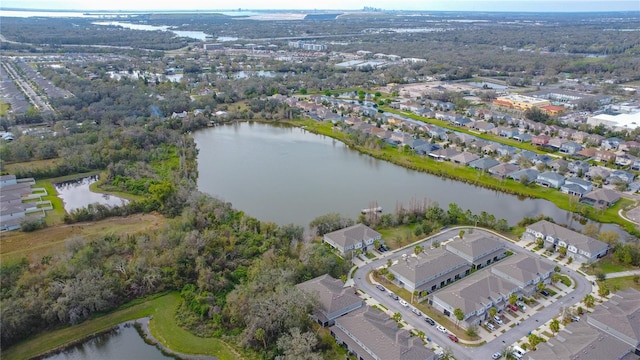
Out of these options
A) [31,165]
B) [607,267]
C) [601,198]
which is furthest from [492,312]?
[31,165]

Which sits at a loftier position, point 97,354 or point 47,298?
point 47,298

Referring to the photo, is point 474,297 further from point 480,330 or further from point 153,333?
point 153,333

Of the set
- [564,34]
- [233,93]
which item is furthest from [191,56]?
[564,34]

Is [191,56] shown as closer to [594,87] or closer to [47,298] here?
[594,87]

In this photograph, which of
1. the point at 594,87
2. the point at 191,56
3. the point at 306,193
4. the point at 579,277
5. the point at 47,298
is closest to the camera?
the point at 47,298

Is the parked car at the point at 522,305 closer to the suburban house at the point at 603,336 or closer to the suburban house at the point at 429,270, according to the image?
the suburban house at the point at 603,336

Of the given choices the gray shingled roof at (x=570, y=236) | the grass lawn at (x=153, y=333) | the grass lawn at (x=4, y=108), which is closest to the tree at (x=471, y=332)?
the grass lawn at (x=153, y=333)
